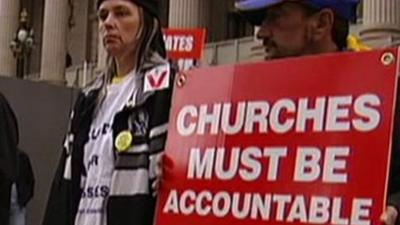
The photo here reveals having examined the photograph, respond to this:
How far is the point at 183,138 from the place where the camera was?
2809 mm

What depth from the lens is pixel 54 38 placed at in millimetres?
34812

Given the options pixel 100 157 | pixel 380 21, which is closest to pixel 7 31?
pixel 380 21

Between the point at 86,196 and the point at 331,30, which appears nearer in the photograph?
the point at 331,30

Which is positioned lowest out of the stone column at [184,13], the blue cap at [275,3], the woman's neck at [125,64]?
the woman's neck at [125,64]

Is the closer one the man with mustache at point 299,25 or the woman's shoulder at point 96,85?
the man with mustache at point 299,25

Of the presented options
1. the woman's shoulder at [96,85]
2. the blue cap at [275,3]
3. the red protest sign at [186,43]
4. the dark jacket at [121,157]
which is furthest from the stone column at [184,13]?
the blue cap at [275,3]

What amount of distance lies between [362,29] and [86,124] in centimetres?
1897

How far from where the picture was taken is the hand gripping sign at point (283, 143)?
92.2 inches

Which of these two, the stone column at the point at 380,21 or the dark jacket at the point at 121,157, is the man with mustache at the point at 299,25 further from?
the stone column at the point at 380,21

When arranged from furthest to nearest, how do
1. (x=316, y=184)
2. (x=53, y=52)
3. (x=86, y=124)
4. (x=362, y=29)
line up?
(x=53, y=52) < (x=362, y=29) < (x=86, y=124) < (x=316, y=184)

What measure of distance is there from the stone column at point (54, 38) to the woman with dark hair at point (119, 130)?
1231 inches

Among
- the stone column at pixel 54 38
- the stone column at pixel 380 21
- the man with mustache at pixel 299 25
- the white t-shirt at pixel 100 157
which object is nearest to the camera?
the man with mustache at pixel 299 25

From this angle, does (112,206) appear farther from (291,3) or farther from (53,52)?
(53,52)

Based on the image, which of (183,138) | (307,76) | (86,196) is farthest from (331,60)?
(86,196)
